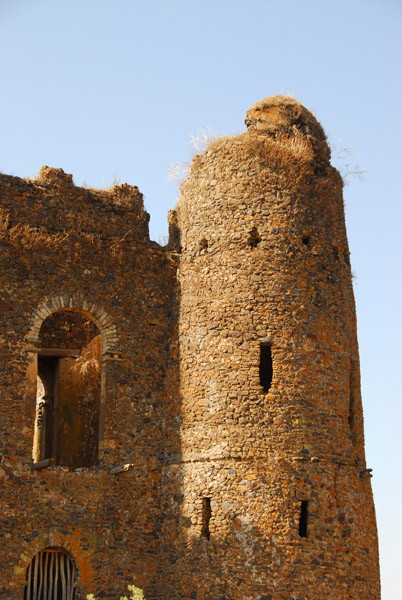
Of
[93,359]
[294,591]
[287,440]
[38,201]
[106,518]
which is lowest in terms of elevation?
[294,591]

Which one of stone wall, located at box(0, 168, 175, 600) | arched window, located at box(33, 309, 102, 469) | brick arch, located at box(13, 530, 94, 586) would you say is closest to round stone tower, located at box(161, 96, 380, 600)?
stone wall, located at box(0, 168, 175, 600)

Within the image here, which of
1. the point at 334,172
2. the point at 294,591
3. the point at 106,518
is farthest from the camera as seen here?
the point at 334,172

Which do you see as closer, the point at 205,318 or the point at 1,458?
the point at 1,458

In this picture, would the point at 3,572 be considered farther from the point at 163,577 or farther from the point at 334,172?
the point at 334,172

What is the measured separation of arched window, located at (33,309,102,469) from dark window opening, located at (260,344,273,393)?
12.1ft

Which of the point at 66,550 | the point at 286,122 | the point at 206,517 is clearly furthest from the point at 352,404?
the point at 66,550

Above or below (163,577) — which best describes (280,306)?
above

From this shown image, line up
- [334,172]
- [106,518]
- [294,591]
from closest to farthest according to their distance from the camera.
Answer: [294,591]
[106,518]
[334,172]

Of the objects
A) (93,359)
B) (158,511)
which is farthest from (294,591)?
(93,359)

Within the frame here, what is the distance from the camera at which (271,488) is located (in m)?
15.4

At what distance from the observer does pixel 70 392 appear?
1933cm

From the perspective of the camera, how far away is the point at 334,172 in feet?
59.7

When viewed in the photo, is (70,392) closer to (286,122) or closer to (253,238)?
(253,238)

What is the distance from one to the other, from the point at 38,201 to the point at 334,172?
553 cm
